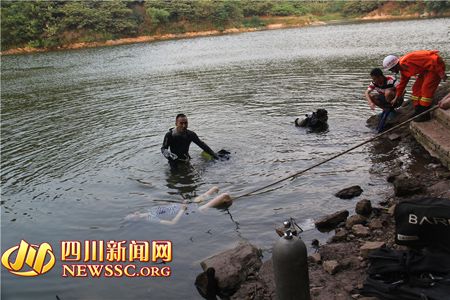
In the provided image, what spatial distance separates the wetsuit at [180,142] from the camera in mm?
10117

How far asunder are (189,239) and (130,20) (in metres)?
71.8

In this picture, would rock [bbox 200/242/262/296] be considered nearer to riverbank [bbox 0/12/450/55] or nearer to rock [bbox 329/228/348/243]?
rock [bbox 329/228/348/243]

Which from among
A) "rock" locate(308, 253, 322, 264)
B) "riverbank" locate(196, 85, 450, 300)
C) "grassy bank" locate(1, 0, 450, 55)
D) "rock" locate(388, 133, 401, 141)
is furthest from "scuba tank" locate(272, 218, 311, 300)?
"grassy bank" locate(1, 0, 450, 55)

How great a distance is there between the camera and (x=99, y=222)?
26.5 feet

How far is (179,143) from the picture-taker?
10305mm

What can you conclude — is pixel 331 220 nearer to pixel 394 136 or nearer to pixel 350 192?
pixel 350 192

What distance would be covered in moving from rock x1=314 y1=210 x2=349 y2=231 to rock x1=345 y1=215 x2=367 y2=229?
16 centimetres

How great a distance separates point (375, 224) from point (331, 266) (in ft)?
4.71

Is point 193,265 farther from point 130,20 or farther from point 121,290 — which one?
point 130,20

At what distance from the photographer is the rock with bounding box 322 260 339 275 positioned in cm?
534

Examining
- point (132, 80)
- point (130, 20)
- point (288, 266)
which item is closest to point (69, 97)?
point (132, 80)

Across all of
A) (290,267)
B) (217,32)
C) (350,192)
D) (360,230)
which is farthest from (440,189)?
(217,32)

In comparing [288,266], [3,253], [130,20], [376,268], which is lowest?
[3,253]

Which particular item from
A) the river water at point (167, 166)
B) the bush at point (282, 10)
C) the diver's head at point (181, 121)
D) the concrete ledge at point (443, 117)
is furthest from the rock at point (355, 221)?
the bush at point (282, 10)
